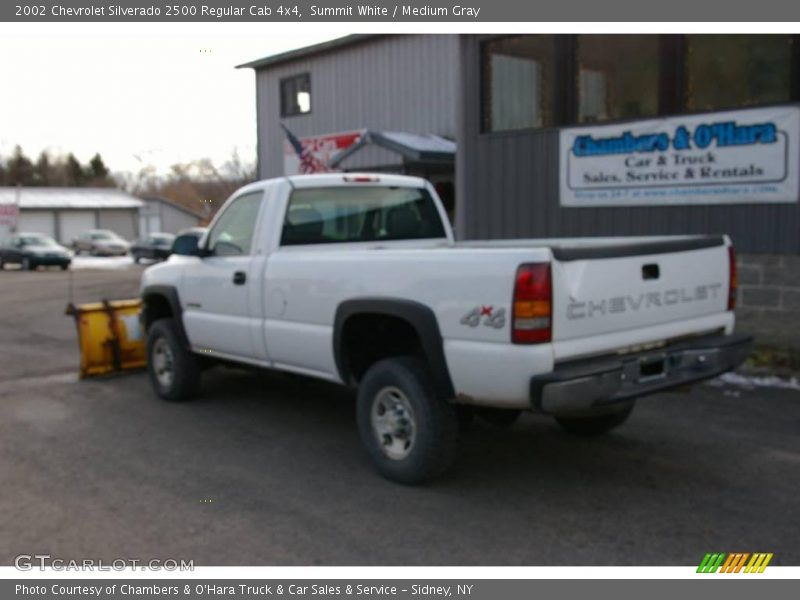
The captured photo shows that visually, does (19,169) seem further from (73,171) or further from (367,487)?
(367,487)

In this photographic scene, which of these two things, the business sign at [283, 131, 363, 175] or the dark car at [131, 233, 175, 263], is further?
the dark car at [131, 233, 175, 263]

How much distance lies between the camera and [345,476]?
5.37 meters

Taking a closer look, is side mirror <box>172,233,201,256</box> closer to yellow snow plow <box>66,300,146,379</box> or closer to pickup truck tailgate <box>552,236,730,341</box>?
yellow snow plow <box>66,300,146,379</box>

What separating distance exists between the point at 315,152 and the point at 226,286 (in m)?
13.9

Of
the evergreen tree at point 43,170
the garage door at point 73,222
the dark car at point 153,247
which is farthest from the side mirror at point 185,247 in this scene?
the evergreen tree at point 43,170

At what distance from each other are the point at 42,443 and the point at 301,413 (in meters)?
2.06

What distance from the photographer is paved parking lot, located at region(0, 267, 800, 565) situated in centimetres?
421

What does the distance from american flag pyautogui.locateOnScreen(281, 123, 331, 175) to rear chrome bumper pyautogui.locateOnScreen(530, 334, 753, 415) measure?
1557 cm

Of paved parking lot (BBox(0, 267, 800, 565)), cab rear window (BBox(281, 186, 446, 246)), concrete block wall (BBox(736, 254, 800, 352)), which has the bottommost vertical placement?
paved parking lot (BBox(0, 267, 800, 565))

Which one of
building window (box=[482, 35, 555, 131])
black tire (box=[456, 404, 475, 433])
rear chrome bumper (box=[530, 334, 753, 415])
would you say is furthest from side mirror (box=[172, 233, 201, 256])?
building window (box=[482, 35, 555, 131])

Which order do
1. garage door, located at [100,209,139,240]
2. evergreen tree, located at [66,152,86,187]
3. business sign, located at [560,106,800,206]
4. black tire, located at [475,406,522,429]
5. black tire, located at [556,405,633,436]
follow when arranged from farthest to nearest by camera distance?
evergreen tree, located at [66,152,86,187], garage door, located at [100,209,139,240], business sign, located at [560,106,800,206], black tire, located at [556,405,633,436], black tire, located at [475,406,522,429]

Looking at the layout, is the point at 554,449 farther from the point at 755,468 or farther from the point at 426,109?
the point at 426,109

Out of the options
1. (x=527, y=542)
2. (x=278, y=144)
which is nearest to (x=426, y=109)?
(x=278, y=144)

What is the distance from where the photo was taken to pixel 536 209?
10.8 meters
